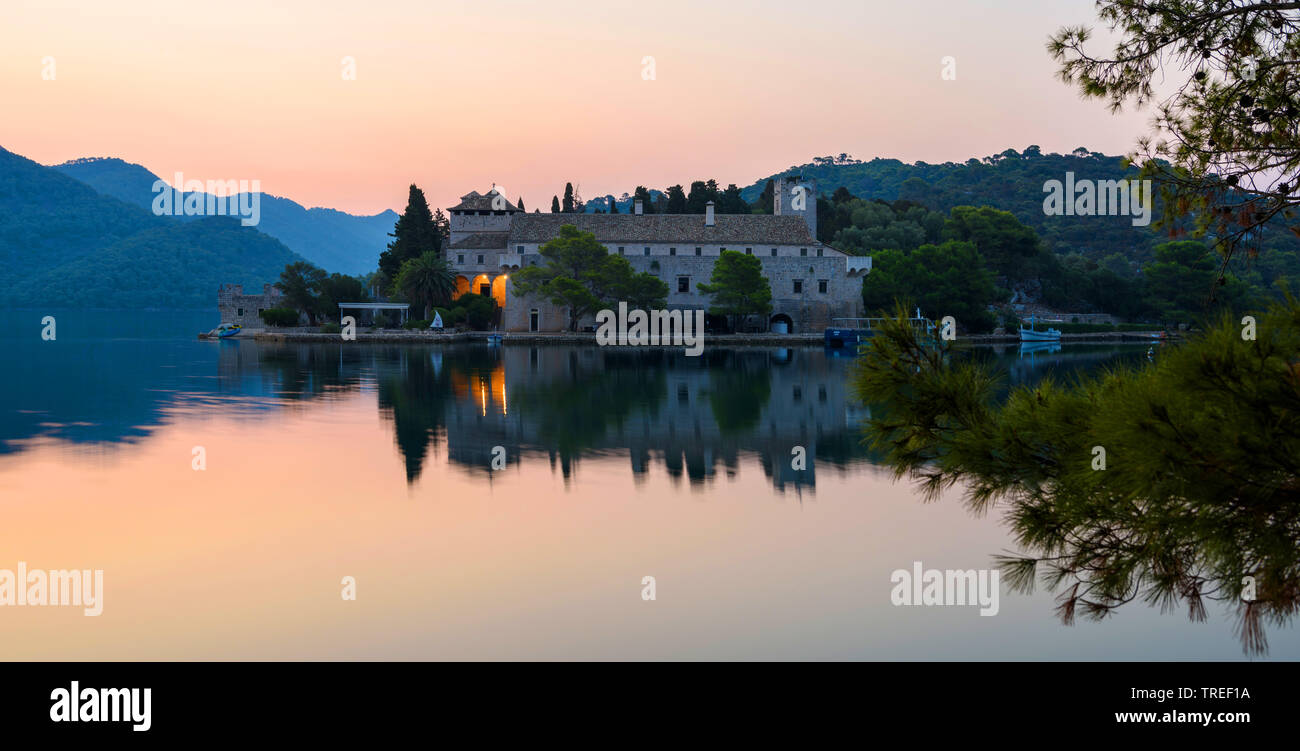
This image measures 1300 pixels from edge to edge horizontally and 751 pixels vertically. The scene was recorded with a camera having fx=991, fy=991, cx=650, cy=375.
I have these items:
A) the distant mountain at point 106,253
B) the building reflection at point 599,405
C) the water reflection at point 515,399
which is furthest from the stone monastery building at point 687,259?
the distant mountain at point 106,253

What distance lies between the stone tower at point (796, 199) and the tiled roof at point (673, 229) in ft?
18.4

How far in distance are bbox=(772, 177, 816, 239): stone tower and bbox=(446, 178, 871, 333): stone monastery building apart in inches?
219

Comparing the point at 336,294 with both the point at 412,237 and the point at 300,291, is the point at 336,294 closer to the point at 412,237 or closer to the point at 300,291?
the point at 300,291

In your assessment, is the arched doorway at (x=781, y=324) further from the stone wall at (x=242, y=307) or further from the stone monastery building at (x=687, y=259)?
the stone wall at (x=242, y=307)

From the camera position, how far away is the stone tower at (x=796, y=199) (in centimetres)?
7156

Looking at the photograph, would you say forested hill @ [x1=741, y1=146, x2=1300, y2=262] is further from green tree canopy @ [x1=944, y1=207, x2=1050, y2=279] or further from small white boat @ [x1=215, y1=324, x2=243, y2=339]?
small white boat @ [x1=215, y1=324, x2=243, y2=339]

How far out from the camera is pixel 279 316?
2601 inches

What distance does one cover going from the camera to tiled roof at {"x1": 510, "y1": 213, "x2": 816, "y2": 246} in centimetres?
6406

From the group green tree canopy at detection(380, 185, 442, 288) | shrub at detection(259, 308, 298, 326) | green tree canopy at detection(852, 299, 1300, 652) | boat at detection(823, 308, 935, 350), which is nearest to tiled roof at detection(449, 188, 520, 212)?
green tree canopy at detection(380, 185, 442, 288)

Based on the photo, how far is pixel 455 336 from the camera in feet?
193

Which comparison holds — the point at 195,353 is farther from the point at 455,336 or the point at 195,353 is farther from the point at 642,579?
the point at 642,579

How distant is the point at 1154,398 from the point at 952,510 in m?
10.4

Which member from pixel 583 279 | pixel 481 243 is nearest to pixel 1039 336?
pixel 583 279
